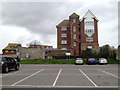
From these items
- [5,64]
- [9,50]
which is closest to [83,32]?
[5,64]

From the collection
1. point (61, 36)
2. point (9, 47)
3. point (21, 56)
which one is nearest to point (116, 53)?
point (61, 36)

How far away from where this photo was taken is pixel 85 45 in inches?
2080

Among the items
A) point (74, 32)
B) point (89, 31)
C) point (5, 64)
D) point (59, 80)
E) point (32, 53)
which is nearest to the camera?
point (59, 80)

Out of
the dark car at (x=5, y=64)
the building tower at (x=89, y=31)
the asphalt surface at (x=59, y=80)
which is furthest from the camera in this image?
the building tower at (x=89, y=31)

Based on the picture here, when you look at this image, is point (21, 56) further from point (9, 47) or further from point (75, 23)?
point (9, 47)

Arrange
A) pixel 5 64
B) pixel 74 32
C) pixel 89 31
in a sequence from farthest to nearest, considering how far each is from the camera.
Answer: pixel 74 32 < pixel 89 31 < pixel 5 64

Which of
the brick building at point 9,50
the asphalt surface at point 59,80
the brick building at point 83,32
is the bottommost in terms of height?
the asphalt surface at point 59,80

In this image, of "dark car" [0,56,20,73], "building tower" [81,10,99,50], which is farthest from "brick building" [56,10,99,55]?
"dark car" [0,56,20,73]

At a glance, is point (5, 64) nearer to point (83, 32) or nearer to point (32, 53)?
point (32, 53)

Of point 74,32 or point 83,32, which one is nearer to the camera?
point 83,32

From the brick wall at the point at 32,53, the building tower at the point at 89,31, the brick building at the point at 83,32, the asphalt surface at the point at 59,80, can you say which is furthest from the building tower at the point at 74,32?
the asphalt surface at the point at 59,80

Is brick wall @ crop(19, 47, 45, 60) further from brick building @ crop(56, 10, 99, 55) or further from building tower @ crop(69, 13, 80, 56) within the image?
building tower @ crop(69, 13, 80, 56)

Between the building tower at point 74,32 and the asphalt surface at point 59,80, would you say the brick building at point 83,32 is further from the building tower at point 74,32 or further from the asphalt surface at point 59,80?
the asphalt surface at point 59,80

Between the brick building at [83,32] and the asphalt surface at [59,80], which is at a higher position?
the brick building at [83,32]
